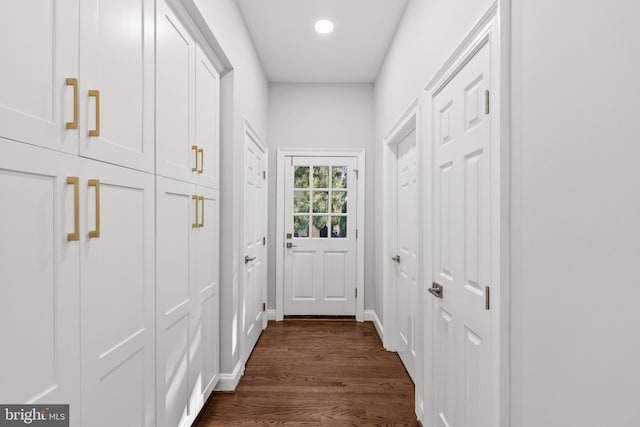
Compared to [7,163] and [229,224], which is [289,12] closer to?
[229,224]

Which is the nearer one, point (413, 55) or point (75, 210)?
point (75, 210)

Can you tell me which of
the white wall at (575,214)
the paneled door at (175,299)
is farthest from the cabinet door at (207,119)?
the white wall at (575,214)

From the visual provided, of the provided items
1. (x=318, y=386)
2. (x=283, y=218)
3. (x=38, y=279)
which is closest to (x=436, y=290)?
(x=318, y=386)

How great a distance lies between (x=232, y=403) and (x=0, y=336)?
184cm

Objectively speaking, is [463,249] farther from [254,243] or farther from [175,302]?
[254,243]

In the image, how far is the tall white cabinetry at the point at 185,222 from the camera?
1583 millimetres

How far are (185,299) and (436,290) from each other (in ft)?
4.22

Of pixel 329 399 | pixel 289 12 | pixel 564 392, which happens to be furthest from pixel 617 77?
pixel 289 12

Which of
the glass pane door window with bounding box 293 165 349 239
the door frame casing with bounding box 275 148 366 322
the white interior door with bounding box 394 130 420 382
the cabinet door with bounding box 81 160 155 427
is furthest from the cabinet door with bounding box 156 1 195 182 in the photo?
the glass pane door window with bounding box 293 165 349 239

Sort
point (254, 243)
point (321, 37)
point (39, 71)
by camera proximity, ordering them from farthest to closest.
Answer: point (254, 243)
point (321, 37)
point (39, 71)

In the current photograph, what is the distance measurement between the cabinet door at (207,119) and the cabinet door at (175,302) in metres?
0.29

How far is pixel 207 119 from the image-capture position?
2.21 m

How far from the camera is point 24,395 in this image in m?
0.83

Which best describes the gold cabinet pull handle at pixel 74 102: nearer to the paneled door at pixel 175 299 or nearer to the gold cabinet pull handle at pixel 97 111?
the gold cabinet pull handle at pixel 97 111
